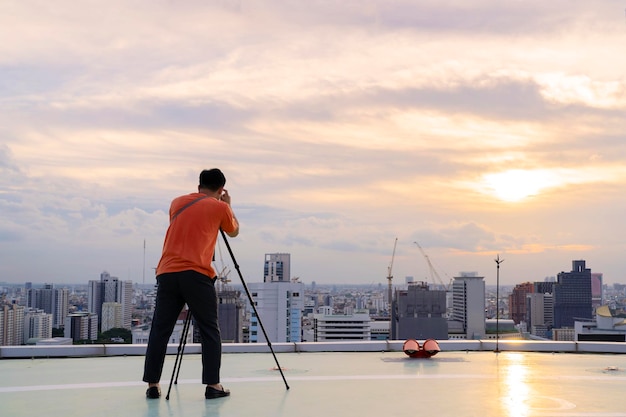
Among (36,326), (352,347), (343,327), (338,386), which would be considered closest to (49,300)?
(36,326)

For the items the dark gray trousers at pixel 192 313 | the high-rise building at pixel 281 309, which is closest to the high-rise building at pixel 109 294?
the high-rise building at pixel 281 309

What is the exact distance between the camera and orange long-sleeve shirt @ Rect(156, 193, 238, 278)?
5238mm

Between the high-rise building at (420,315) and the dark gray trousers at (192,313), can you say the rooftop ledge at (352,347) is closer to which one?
the dark gray trousers at (192,313)

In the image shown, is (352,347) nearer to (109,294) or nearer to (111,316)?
(111,316)

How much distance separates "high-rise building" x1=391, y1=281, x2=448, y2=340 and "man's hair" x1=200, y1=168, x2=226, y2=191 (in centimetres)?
18394

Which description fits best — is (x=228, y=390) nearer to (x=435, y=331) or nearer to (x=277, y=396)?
(x=277, y=396)

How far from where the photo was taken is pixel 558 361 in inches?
314

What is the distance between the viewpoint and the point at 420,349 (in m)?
8.09

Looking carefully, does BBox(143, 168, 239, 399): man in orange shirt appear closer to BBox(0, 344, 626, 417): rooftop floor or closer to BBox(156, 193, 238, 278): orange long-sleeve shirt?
BBox(156, 193, 238, 278): orange long-sleeve shirt

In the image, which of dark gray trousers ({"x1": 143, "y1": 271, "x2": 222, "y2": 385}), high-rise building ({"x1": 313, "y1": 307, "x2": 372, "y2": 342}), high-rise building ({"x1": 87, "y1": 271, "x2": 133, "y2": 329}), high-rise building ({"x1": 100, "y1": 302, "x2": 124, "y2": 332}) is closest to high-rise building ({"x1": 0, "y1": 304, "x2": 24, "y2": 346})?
high-rise building ({"x1": 100, "y1": 302, "x2": 124, "y2": 332})

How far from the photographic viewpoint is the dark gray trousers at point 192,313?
5.20m

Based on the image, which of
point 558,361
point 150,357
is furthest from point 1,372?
point 558,361

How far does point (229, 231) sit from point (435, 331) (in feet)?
626

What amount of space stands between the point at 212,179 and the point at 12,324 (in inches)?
4878
